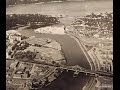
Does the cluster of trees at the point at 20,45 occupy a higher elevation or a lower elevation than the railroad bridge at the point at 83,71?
higher

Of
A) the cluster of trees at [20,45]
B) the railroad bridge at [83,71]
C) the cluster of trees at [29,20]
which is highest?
the cluster of trees at [29,20]

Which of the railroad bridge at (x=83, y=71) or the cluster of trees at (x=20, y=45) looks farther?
the cluster of trees at (x=20, y=45)

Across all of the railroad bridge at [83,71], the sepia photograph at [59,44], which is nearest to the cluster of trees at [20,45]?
the sepia photograph at [59,44]

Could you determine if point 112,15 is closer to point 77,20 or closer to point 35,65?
point 77,20

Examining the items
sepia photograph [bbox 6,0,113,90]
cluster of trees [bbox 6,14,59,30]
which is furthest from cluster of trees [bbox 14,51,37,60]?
cluster of trees [bbox 6,14,59,30]

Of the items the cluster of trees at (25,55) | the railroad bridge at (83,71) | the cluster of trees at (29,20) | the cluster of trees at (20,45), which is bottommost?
the railroad bridge at (83,71)

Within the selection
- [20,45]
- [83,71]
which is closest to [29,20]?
[20,45]

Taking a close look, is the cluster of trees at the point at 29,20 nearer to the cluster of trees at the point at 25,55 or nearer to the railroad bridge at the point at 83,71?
the cluster of trees at the point at 25,55

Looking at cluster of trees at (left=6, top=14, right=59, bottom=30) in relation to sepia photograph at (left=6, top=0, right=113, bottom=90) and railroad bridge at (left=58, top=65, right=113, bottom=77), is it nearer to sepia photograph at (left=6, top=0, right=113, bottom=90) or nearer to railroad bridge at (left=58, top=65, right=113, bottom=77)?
sepia photograph at (left=6, top=0, right=113, bottom=90)
